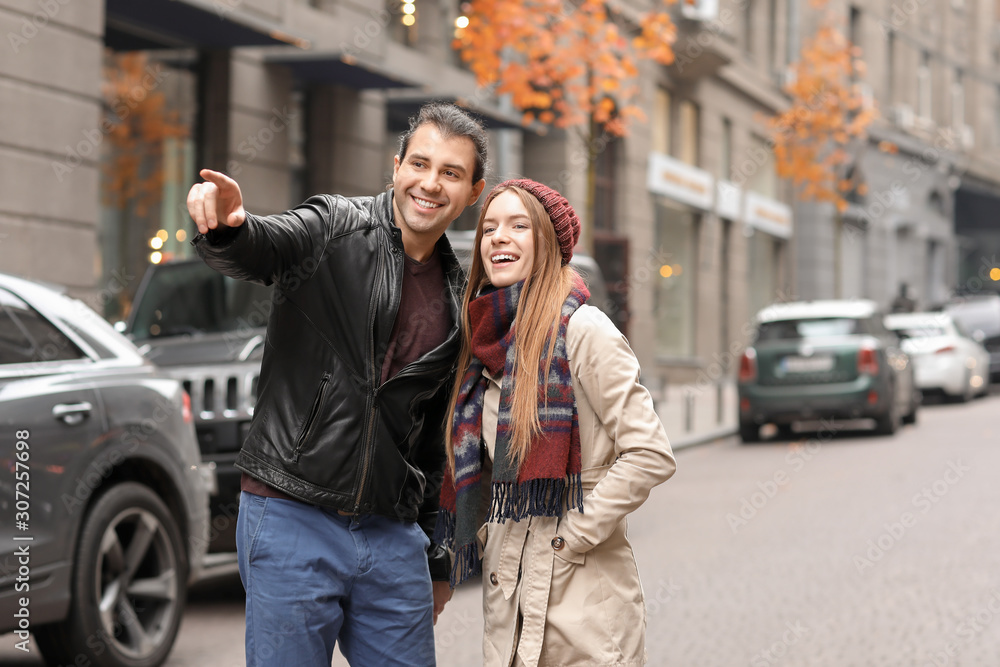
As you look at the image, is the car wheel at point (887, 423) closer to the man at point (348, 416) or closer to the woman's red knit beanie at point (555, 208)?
the woman's red knit beanie at point (555, 208)

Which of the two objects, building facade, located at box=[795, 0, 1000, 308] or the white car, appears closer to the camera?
the white car

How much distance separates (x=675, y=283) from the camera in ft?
99.9

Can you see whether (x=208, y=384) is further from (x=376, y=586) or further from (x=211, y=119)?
(x=211, y=119)

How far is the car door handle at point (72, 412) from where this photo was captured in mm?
5215

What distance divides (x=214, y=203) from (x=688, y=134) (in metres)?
29.3

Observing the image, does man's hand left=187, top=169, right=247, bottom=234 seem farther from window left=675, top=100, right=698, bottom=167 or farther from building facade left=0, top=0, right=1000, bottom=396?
window left=675, top=100, right=698, bottom=167

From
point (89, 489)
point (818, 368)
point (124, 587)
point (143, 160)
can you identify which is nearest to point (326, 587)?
point (89, 489)

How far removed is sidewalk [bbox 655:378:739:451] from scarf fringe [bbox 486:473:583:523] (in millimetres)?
13183

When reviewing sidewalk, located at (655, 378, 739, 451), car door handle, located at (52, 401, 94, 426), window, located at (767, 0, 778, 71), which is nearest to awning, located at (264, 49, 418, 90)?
sidewalk, located at (655, 378, 739, 451)

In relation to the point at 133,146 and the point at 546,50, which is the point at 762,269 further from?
the point at 133,146

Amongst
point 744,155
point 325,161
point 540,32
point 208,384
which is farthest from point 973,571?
point 744,155

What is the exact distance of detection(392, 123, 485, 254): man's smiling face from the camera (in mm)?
3189

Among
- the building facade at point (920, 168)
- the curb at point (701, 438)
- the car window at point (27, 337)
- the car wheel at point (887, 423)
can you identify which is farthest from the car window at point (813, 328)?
the building facade at point (920, 168)

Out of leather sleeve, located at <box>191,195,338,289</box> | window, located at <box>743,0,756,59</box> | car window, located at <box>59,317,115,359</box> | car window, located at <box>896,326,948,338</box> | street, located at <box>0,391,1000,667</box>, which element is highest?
window, located at <box>743,0,756,59</box>
